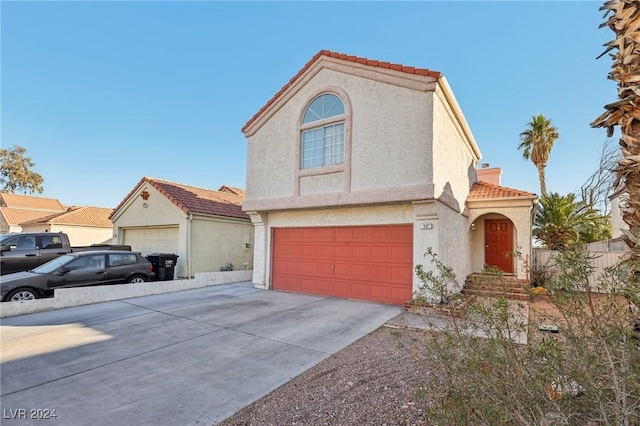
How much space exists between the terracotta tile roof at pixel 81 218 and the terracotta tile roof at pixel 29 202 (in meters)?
7.61

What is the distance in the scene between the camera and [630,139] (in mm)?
3725

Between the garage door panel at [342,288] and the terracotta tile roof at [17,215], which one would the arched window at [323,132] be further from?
the terracotta tile roof at [17,215]

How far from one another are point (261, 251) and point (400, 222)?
6203mm

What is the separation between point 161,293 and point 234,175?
2060 cm

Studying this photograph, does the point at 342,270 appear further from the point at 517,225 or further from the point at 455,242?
the point at 517,225

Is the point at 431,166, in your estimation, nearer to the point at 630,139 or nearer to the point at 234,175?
the point at 630,139

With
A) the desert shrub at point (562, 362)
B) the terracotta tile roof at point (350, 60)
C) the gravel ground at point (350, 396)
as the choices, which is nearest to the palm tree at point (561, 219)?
the terracotta tile roof at point (350, 60)

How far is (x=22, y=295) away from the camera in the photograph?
9.71 m

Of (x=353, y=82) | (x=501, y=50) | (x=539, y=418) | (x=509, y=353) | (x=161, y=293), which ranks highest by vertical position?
(x=501, y=50)

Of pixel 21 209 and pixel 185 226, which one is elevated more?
pixel 21 209

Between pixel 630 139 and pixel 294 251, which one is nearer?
pixel 630 139

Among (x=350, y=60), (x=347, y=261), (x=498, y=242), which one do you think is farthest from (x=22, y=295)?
(x=498, y=242)

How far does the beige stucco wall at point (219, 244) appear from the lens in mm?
15539

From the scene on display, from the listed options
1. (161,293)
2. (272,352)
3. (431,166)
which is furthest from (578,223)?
(161,293)
